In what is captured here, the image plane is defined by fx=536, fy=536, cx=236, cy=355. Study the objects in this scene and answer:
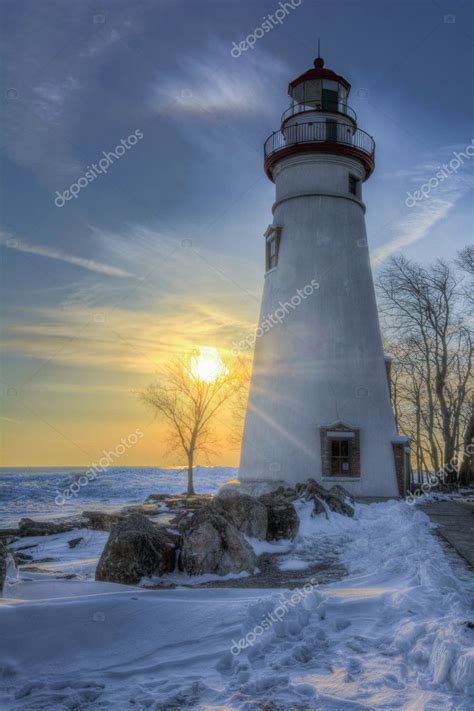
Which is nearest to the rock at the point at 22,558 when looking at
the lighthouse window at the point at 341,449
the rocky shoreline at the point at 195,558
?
the rocky shoreline at the point at 195,558

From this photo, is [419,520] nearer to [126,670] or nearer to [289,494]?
[289,494]

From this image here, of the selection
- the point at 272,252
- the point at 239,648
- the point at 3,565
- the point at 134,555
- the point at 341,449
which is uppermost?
the point at 272,252

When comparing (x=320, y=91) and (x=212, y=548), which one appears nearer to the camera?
(x=212, y=548)

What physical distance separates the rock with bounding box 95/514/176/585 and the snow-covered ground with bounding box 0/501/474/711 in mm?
1437

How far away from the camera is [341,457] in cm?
1792

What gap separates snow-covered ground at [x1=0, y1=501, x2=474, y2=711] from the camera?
3.64 meters

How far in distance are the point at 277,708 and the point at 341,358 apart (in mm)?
15643

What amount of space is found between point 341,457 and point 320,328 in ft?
14.7

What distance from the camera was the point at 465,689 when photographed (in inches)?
141

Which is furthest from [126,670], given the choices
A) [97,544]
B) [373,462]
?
[373,462]

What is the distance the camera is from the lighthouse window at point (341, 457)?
58.7ft

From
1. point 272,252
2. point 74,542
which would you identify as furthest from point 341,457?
point 74,542

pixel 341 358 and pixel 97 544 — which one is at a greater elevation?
pixel 341 358

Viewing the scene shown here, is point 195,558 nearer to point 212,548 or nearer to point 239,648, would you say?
point 212,548
